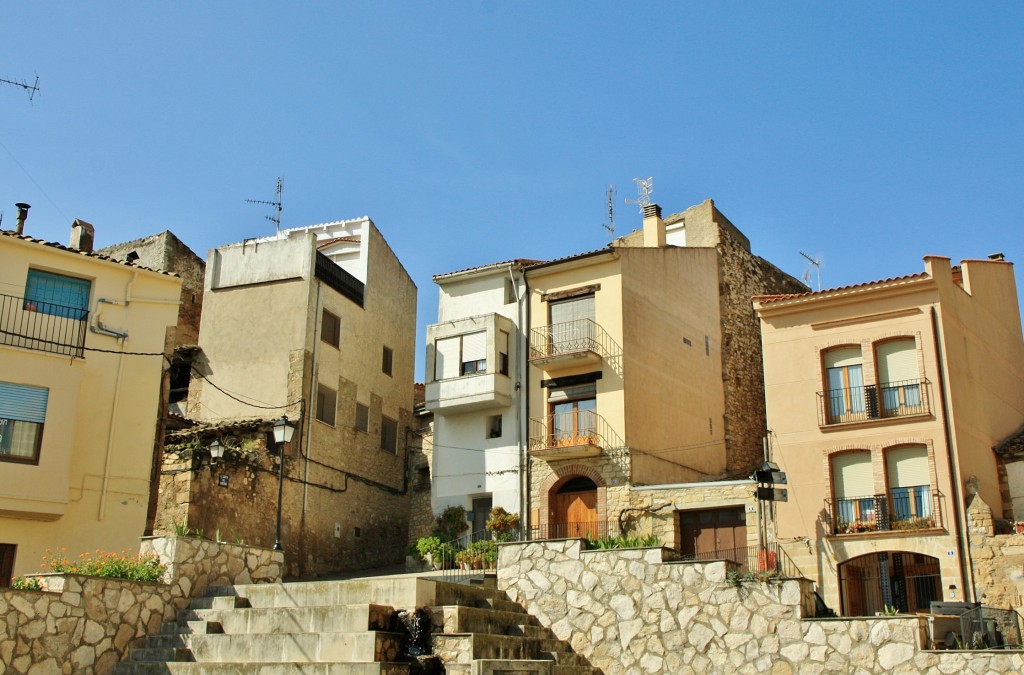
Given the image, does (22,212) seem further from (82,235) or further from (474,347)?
(474,347)

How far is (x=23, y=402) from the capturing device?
71.9ft

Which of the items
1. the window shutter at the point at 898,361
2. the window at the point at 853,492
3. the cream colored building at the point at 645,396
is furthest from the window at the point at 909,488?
the cream colored building at the point at 645,396

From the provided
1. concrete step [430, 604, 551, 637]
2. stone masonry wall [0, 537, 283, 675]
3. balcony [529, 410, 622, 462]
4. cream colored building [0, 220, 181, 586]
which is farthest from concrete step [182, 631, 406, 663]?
balcony [529, 410, 622, 462]

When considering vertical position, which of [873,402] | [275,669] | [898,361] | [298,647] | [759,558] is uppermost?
[898,361]

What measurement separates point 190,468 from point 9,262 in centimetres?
690

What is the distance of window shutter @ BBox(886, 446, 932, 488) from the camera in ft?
81.4

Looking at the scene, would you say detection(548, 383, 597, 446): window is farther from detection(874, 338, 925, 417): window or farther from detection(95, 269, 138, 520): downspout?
detection(95, 269, 138, 520): downspout

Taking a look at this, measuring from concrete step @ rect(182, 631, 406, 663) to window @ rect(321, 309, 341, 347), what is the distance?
693 inches

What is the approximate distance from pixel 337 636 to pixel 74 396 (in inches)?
421

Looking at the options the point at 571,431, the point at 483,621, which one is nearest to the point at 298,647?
the point at 483,621

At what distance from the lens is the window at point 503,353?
106ft

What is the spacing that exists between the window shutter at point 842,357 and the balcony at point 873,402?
67 centimetres

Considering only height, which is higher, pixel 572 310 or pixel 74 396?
pixel 572 310

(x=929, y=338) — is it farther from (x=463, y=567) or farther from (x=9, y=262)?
(x=9, y=262)
